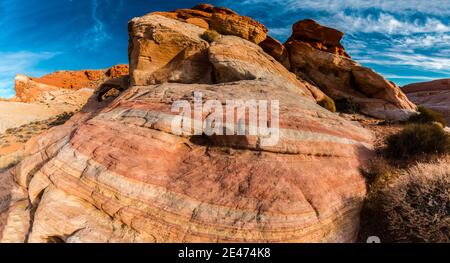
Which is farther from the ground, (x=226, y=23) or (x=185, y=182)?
(x=226, y=23)

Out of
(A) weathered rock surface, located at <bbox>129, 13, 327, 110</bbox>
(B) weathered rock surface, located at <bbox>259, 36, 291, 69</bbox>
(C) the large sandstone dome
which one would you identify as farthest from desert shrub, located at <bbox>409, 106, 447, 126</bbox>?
(B) weathered rock surface, located at <bbox>259, 36, 291, 69</bbox>

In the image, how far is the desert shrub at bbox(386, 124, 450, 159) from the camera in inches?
281

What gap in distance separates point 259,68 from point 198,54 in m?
3.66

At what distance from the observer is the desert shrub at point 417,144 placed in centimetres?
715

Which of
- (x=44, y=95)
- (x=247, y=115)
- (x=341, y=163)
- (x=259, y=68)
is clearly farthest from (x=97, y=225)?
(x=44, y=95)

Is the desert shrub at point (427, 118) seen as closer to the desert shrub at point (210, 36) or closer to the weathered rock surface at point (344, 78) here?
the weathered rock surface at point (344, 78)

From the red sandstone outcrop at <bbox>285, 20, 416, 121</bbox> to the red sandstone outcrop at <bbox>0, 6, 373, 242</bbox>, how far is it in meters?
11.1

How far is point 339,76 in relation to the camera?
61.3 feet

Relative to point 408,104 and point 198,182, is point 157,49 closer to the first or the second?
point 198,182

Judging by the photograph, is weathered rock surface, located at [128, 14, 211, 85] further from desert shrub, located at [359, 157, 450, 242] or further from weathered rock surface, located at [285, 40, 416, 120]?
desert shrub, located at [359, 157, 450, 242]

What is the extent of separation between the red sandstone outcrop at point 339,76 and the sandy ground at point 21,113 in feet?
84.9

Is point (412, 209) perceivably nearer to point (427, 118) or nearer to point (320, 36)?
point (427, 118)

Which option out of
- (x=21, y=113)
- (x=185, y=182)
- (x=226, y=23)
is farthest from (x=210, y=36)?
(x=21, y=113)

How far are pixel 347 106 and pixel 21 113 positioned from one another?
1311 inches
